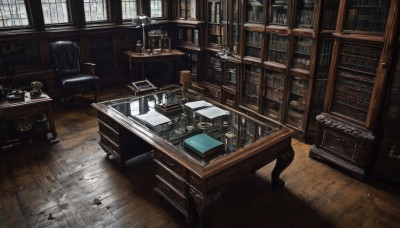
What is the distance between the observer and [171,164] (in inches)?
102

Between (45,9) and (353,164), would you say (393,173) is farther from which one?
(45,9)

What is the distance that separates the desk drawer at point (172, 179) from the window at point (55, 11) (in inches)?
152

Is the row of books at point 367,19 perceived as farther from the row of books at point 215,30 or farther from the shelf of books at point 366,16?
the row of books at point 215,30

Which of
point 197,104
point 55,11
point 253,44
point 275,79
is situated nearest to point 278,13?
point 253,44

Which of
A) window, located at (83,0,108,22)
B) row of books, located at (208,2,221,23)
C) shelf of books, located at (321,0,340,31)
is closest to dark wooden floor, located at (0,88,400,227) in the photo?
shelf of books, located at (321,0,340,31)

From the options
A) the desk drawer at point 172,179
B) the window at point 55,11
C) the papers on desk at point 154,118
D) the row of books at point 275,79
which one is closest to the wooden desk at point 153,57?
the window at point 55,11

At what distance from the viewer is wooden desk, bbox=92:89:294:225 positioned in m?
2.35

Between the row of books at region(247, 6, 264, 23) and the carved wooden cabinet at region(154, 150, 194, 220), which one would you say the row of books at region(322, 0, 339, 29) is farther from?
the carved wooden cabinet at region(154, 150, 194, 220)

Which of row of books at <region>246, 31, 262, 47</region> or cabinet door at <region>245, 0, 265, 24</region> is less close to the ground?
cabinet door at <region>245, 0, 265, 24</region>

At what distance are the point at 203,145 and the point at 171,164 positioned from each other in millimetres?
313

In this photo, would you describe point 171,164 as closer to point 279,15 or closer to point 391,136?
point 391,136

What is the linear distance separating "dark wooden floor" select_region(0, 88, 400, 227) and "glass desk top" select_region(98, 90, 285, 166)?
617 mm

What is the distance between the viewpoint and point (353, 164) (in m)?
3.36

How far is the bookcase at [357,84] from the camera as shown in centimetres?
295
